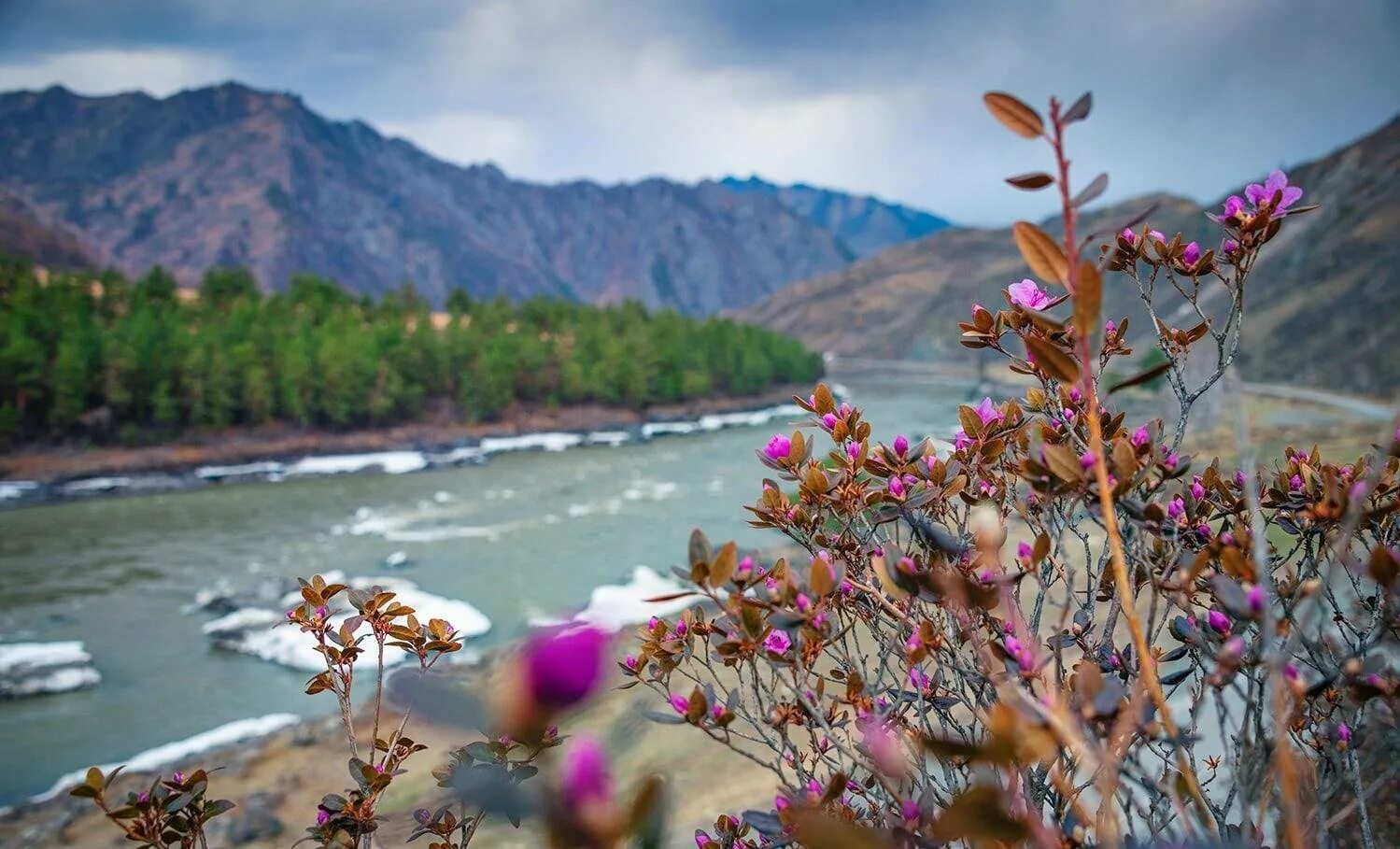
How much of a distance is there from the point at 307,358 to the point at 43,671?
2197 cm

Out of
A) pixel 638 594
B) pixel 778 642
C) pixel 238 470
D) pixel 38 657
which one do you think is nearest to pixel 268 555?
pixel 38 657

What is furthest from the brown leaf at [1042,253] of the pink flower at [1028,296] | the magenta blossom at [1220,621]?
the magenta blossom at [1220,621]

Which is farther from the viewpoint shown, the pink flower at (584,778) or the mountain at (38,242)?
the mountain at (38,242)

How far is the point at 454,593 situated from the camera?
14.3m

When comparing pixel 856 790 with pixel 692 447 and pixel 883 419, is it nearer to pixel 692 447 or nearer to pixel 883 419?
pixel 692 447

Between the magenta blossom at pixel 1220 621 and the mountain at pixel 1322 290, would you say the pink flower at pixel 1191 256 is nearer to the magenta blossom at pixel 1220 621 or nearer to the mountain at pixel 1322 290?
the magenta blossom at pixel 1220 621

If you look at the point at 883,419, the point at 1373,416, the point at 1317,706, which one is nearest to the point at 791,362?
the point at 883,419

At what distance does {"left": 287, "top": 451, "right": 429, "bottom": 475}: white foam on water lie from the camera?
27.4 meters

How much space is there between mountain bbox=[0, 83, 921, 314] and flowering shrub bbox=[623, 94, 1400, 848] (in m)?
118

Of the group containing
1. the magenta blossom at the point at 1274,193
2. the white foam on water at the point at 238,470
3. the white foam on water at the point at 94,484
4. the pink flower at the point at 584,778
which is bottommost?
the white foam on water at the point at 238,470

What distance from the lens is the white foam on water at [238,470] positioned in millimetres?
Result: 25750

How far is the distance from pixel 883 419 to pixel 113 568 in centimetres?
2743

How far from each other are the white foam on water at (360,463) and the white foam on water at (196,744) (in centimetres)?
1865

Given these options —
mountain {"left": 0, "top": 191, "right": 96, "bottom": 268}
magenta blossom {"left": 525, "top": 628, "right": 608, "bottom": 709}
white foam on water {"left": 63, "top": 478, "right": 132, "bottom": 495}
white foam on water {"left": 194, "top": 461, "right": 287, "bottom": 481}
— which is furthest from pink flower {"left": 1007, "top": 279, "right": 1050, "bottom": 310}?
mountain {"left": 0, "top": 191, "right": 96, "bottom": 268}
